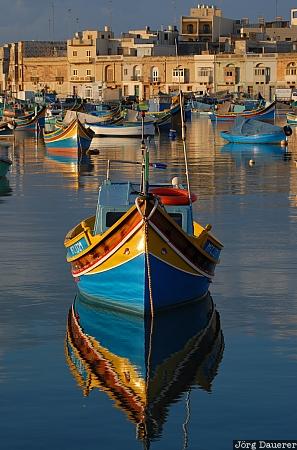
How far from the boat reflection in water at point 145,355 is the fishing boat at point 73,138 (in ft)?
116

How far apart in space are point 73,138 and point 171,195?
35.4 meters

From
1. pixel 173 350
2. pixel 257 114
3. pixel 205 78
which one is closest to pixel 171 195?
pixel 173 350

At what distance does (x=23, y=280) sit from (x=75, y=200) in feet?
42.2

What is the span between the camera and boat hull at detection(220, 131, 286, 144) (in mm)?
60000

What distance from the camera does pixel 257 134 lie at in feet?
200

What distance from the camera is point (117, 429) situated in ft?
40.3

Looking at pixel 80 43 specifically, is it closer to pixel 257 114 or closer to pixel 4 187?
pixel 257 114

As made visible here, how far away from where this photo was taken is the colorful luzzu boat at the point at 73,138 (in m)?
→ 53.3

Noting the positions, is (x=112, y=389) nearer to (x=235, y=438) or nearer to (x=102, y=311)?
(x=235, y=438)

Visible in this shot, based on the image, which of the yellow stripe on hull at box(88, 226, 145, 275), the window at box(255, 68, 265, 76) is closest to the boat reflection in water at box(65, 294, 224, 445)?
the yellow stripe on hull at box(88, 226, 145, 275)

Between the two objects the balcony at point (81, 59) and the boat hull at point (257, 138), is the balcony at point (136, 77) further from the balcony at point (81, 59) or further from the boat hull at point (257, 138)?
the boat hull at point (257, 138)

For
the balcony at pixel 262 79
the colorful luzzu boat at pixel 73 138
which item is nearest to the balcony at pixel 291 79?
the balcony at pixel 262 79

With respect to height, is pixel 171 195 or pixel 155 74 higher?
pixel 155 74

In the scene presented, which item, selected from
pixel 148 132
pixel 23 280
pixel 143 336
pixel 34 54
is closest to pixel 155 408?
pixel 143 336
